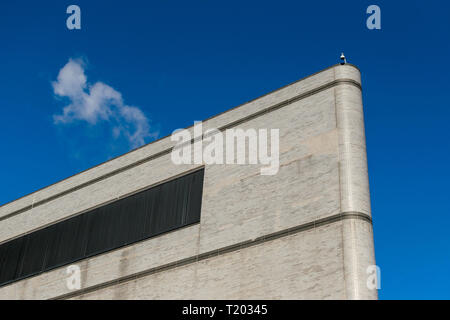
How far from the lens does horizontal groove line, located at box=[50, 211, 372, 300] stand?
16.2 metres

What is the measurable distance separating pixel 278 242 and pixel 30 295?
11.1m

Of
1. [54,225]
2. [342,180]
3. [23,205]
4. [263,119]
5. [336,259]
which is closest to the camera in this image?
[336,259]

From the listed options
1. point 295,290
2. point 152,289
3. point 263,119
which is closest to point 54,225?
point 152,289

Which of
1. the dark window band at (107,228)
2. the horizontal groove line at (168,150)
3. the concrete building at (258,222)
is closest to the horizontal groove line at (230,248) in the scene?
the concrete building at (258,222)

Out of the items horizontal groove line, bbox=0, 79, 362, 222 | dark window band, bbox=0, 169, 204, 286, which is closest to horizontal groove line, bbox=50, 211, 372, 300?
dark window band, bbox=0, 169, 204, 286

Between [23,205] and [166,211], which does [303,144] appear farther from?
[23,205]

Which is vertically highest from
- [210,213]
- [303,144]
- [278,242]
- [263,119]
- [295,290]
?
[263,119]

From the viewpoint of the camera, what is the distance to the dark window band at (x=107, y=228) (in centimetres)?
2042

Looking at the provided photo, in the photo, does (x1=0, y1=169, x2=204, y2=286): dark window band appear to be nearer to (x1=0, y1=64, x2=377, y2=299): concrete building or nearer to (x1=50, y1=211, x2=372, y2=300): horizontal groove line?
(x1=0, y1=64, x2=377, y2=299): concrete building

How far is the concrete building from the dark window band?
0.12m

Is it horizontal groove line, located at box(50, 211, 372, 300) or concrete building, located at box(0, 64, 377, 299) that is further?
horizontal groove line, located at box(50, 211, 372, 300)

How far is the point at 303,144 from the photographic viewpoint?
1848 cm

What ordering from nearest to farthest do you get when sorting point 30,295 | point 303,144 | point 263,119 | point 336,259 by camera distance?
1. point 336,259
2. point 303,144
3. point 263,119
4. point 30,295

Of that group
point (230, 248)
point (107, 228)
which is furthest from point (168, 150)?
point (230, 248)
